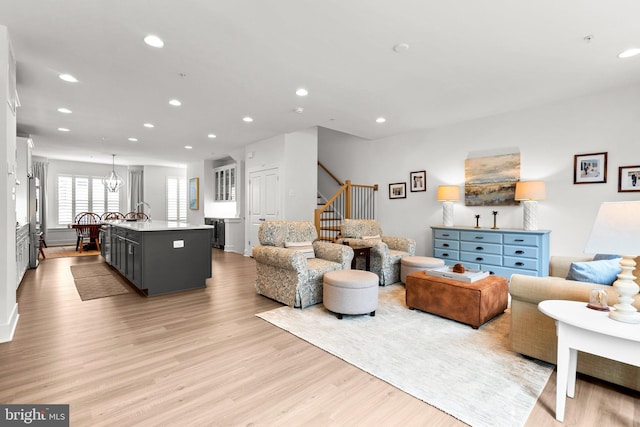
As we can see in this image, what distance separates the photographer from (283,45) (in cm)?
294

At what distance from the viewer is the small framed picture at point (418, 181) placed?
6.11 m

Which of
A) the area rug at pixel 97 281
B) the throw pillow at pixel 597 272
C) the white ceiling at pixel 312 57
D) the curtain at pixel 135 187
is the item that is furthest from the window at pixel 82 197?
the throw pillow at pixel 597 272

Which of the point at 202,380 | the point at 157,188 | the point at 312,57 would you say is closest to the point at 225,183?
the point at 157,188

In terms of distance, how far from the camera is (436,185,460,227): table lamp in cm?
533

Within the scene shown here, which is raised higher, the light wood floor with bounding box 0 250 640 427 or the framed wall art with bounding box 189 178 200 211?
the framed wall art with bounding box 189 178 200 211

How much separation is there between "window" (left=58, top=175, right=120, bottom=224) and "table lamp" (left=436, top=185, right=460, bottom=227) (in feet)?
35.1

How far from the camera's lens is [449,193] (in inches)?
210

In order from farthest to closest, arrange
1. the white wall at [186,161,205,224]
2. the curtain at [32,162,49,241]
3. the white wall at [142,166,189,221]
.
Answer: the white wall at [142,166,189,221]
the white wall at [186,161,205,224]
the curtain at [32,162,49,241]

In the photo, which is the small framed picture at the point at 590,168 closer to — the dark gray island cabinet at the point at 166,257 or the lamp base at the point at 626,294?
the lamp base at the point at 626,294

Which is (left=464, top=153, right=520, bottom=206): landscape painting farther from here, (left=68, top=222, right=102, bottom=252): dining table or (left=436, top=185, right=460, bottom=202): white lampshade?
(left=68, top=222, right=102, bottom=252): dining table

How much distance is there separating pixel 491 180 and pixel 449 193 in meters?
0.70

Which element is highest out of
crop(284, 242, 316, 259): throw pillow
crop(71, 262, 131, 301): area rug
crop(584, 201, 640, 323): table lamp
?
crop(584, 201, 640, 323): table lamp

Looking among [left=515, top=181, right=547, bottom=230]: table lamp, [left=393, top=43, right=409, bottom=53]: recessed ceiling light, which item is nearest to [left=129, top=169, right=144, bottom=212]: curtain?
[left=393, top=43, right=409, bottom=53]: recessed ceiling light

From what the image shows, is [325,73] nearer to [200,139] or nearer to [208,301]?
[208,301]
